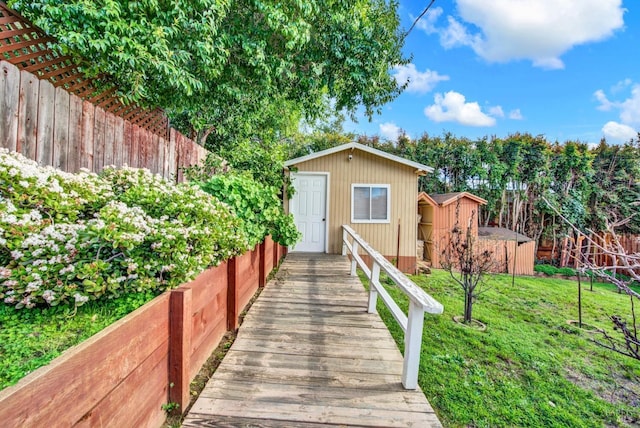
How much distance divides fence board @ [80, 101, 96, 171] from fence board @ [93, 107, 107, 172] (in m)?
0.04

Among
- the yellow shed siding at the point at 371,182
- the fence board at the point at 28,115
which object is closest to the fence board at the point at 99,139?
the fence board at the point at 28,115

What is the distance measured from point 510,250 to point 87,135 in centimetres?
1135

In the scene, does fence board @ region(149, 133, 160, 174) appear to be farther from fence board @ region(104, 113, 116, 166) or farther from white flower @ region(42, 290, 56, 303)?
white flower @ region(42, 290, 56, 303)

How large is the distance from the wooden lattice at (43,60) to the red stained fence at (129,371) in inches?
83.0

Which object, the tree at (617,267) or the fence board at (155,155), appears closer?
the tree at (617,267)

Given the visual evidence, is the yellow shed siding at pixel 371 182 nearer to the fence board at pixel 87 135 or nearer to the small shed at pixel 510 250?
the small shed at pixel 510 250

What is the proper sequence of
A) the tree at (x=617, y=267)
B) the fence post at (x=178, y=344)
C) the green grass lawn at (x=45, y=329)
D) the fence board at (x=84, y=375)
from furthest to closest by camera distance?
the fence post at (x=178, y=344) < the tree at (x=617, y=267) < the green grass lawn at (x=45, y=329) < the fence board at (x=84, y=375)

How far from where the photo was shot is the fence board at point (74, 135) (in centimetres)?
240

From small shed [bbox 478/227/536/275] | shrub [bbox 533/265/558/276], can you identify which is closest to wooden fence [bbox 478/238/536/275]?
small shed [bbox 478/227/536/275]

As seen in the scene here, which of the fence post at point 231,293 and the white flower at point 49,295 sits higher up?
the white flower at point 49,295

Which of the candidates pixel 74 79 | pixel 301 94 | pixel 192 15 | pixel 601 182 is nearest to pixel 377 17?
pixel 301 94

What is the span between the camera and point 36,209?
1510 mm

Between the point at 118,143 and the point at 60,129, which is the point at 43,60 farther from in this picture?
the point at 118,143

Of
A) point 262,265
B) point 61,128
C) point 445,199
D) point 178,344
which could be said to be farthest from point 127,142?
point 445,199
